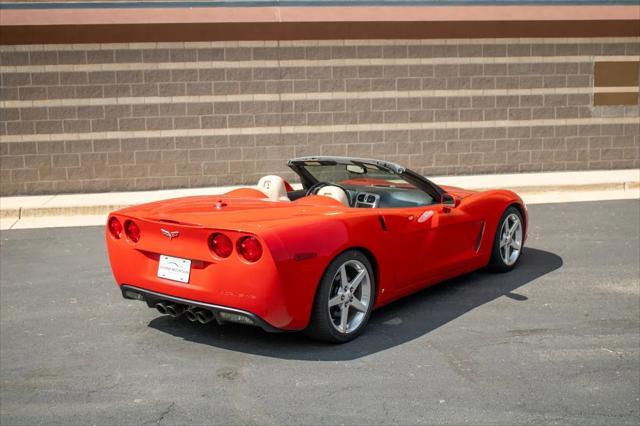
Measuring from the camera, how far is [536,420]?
4453 millimetres

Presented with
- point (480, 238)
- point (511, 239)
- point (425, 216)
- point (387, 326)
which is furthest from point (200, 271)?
point (511, 239)

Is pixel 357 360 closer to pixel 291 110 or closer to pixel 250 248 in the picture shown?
A: pixel 250 248

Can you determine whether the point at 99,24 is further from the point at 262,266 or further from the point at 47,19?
the point at 262,266

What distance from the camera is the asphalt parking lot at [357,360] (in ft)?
15.1

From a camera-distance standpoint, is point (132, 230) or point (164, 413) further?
point (132, 230)

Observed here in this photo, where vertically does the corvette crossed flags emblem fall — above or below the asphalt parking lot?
above

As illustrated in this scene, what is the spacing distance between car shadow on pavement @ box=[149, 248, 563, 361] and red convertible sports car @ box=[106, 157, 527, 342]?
0.17m

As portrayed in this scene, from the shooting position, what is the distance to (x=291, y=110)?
14398 mm

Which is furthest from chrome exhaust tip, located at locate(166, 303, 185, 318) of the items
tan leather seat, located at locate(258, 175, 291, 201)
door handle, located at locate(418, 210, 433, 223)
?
door handle, located at locate(418, 210, 433, 223)

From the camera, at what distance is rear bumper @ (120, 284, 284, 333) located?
17.5ft

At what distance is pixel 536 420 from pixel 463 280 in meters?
3.11

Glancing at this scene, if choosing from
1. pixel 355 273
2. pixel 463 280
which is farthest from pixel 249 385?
pixel 463 280

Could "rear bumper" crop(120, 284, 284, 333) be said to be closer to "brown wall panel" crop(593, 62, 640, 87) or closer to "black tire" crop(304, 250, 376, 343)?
"black tire" crop(304, 250, 376, 343)

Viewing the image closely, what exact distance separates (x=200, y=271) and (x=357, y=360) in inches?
46.2
